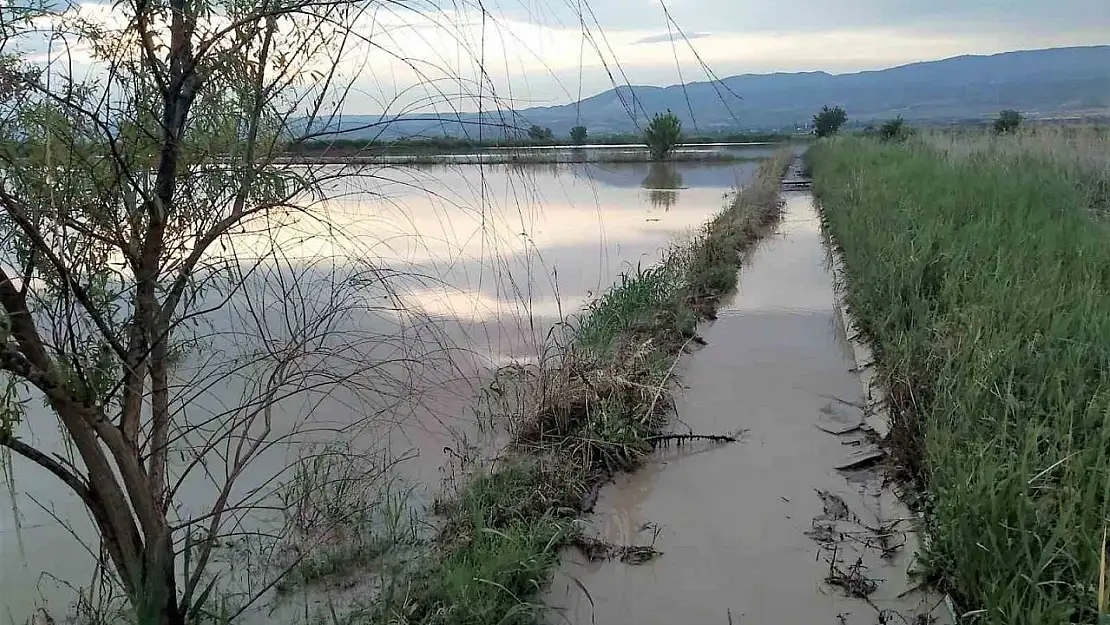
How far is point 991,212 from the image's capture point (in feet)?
22.0

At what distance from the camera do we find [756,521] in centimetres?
346

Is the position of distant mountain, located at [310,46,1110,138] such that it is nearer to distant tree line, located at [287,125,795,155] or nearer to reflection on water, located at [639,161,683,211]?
distant tree line, located at [287,125,795,155]

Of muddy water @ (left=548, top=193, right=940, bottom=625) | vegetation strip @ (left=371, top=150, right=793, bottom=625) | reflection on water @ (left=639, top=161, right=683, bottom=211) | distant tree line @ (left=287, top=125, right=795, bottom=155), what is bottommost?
muddy water @ (left=548, top=193, right=940, bottom=625)

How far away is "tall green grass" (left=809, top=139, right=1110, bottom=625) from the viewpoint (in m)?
2.33

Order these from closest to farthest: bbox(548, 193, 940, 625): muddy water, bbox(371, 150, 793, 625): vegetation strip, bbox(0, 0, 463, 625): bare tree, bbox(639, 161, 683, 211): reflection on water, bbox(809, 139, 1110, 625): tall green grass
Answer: bbox(0, 0, 463, 625): bare tree
bbox(809, 139, 1110, 625): tall green grass
bbox(371, 150, 793, 625): vegetation strip
bbox(548, 193, 940, 625): muddy water
bbox(639, 161, 683, 211): reflection on water

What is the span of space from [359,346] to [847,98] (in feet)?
408

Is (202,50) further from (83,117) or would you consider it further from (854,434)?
(854,434)

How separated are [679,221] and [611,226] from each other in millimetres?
1460

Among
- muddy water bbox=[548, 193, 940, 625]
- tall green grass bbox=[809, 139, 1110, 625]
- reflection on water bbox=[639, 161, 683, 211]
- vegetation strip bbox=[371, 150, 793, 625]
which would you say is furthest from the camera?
reflection on water bbox=[639, 161, 683, 211]

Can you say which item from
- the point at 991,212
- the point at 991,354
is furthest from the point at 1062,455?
the point at 991,212

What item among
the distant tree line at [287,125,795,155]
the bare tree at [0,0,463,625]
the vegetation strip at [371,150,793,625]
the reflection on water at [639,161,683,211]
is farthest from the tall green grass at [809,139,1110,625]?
the reflection on water at [639,161,683,211]

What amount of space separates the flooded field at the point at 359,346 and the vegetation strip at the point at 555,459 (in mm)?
434

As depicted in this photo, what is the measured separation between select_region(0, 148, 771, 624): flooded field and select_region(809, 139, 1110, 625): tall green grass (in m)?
1.57

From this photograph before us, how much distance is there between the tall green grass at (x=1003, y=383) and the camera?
233cm
